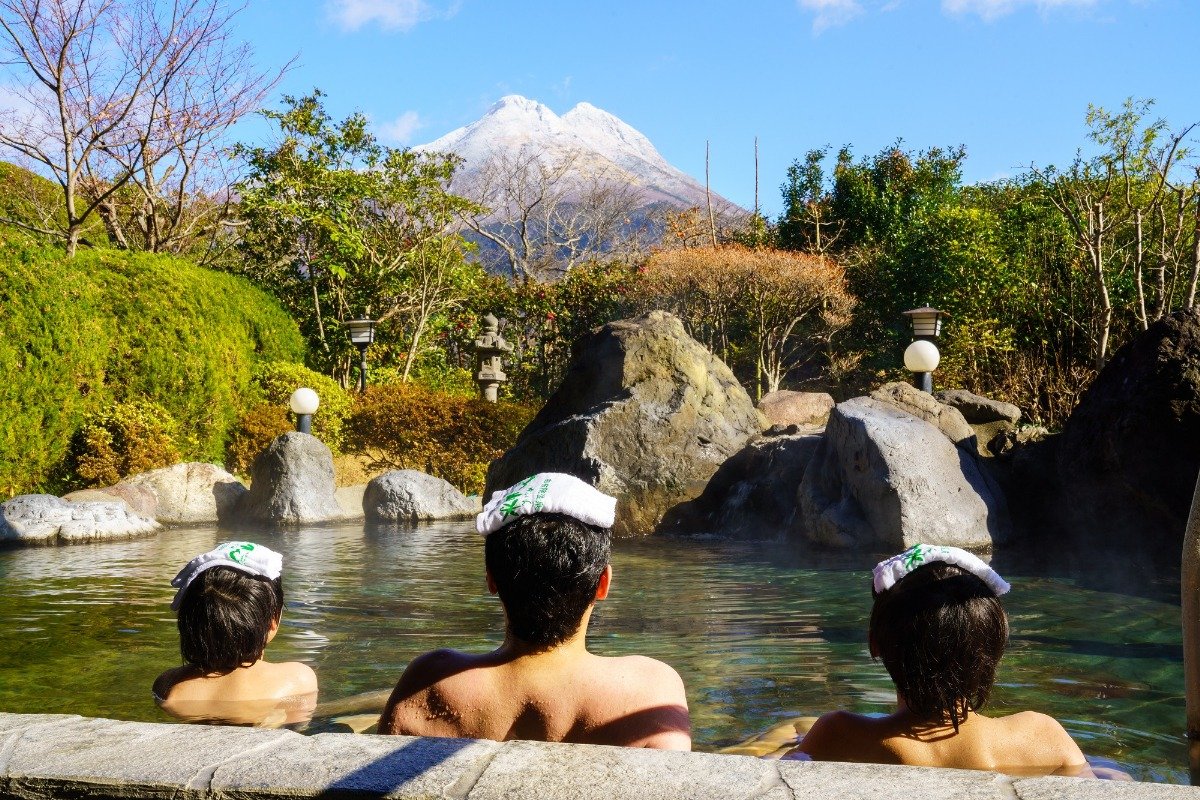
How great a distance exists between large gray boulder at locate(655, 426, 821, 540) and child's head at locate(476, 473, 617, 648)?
8.14 metres

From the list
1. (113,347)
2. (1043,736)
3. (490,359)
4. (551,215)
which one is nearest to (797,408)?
(490,359)

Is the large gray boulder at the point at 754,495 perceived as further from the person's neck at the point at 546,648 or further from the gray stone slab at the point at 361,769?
the gray stone slab at the point at 361,769

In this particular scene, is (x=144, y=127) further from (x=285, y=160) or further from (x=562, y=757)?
(x=562, y=757)

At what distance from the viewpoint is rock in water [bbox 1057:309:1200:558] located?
831 cm

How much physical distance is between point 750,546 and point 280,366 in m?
8.74

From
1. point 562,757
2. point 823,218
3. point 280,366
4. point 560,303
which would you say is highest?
point 823,218

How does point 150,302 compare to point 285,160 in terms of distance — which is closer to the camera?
point 150,302

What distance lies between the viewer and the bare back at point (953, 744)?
2623 mm

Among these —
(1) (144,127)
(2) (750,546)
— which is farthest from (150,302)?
(2) (750,546)

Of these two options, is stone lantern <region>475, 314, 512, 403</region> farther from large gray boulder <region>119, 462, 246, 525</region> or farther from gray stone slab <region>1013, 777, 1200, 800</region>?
gray stone slab <region>1013, 777, 1200, 800</region>

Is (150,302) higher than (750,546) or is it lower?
higher

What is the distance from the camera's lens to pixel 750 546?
10164 millimetres

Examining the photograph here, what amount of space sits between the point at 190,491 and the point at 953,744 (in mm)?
11690

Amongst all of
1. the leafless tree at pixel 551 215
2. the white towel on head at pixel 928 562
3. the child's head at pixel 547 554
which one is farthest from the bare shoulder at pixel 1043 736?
the leafless tree at pixel 551 215
